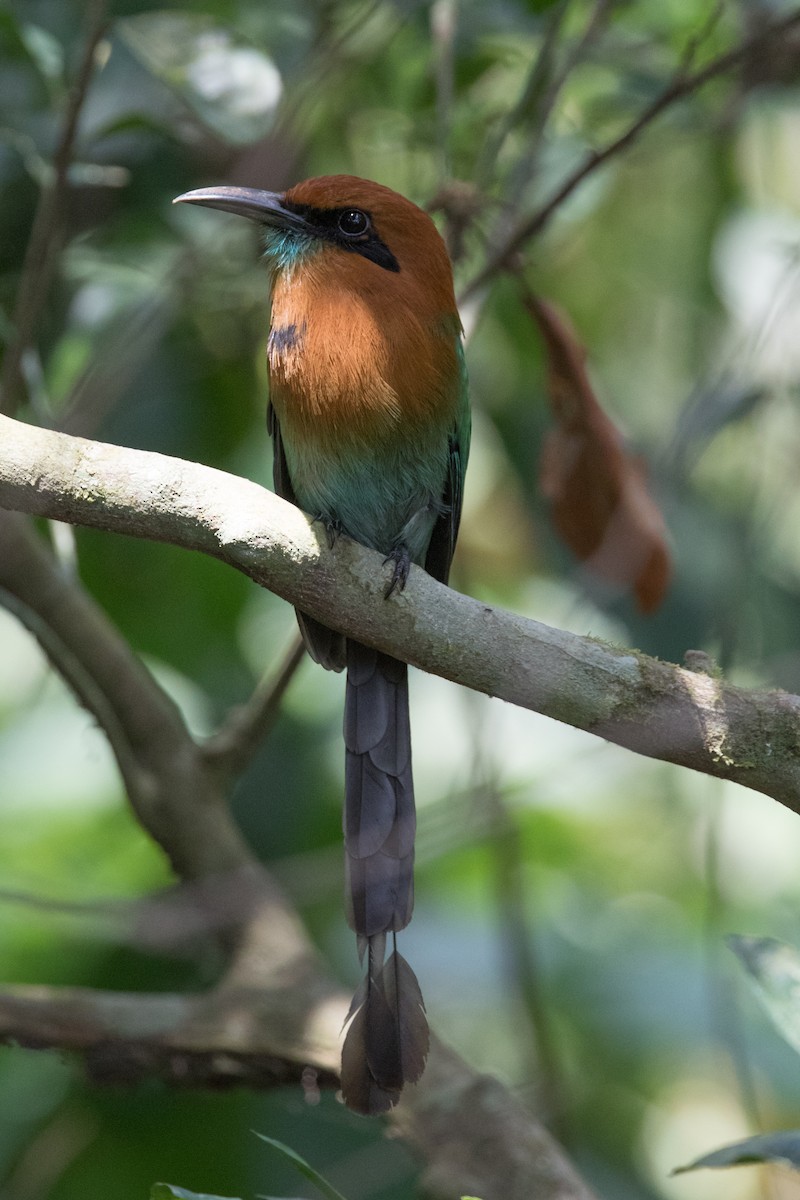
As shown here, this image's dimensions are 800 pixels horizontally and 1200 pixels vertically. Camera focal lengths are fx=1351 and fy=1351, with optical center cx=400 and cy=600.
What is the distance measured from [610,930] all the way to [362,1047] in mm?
1576

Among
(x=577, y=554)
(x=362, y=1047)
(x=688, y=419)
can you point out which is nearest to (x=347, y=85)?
(x=688, y=419)

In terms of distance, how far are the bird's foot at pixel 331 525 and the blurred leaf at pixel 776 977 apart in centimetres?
102

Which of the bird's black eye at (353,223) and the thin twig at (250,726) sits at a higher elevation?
the bird's black eye at (353,223)

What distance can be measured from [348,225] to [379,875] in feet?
4.68

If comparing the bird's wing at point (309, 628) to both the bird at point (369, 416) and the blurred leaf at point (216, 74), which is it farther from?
the blurred leaf at point (216, 74)

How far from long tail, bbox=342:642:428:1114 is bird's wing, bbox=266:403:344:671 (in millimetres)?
35

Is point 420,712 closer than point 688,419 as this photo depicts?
No

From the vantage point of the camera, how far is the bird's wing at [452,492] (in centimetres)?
304

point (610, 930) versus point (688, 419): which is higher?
point (688, 419)

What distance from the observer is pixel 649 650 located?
3.60 metres

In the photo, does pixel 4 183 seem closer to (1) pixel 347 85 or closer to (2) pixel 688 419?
(1) pixel 347 85

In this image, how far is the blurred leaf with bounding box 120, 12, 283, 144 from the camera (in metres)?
3.47

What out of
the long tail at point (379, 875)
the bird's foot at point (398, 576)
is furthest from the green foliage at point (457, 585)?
the bird's foot at point (398, 576)

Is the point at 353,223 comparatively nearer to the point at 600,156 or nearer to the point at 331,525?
the point at 600,156
